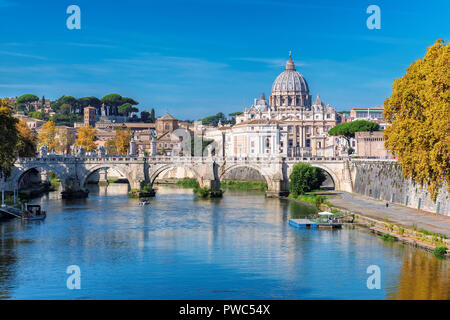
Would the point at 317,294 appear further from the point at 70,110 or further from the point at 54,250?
the point at 70,110

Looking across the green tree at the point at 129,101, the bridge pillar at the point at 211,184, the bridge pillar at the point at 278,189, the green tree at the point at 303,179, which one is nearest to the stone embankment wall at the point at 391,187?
the green tree at the point at 303,179

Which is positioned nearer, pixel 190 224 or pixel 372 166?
pixel 190 224

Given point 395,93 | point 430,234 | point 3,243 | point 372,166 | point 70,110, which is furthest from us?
point 70,110

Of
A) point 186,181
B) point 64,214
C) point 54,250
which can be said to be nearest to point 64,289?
point 54,250

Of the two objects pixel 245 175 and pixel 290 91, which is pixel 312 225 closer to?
pixel 245 175

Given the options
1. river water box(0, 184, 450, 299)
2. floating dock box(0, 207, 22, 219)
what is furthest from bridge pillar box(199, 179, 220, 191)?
floating dock box(0, 207, 22, 219)

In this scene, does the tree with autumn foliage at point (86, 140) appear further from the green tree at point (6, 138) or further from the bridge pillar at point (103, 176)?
the green tree at point (6, 138)
